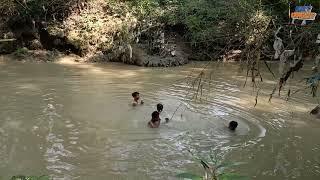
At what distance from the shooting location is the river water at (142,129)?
6641 millimetres

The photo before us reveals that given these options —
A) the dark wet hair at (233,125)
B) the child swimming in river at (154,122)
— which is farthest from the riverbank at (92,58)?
the dark wet hair at (233,125)

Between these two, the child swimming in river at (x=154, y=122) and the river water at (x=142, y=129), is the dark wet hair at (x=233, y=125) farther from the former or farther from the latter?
the child swimming in river at (x=154, y=122)

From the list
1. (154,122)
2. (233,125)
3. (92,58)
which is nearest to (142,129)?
(154,122)

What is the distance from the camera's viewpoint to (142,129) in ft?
27.6

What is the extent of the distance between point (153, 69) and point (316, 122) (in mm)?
6423

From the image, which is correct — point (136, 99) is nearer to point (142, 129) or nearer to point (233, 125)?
point (142, 129)

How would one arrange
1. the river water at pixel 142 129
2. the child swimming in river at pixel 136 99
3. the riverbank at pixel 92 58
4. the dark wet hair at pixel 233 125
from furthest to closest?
the riverbank at pixel 92 58 < the child swimming in river at pixel 136 99 < the dark wet hair at pixel 233 125 < the river water at pixel 142 129

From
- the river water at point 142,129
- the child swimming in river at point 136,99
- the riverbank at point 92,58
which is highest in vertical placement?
the riverbank at point 92,58

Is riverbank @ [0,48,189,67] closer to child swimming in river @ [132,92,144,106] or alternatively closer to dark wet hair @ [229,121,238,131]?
child swimming in river @ [132,92,144,106]

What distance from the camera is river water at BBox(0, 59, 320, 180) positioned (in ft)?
21.8

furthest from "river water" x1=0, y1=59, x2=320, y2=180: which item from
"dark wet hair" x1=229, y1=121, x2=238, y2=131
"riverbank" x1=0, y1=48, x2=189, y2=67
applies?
"riverbank" x1=0, y1=48, x2=189, y2=67

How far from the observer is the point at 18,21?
664 inches

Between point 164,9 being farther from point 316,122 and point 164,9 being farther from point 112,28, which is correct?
point 316,122

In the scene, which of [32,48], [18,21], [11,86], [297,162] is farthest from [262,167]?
[18,21]
